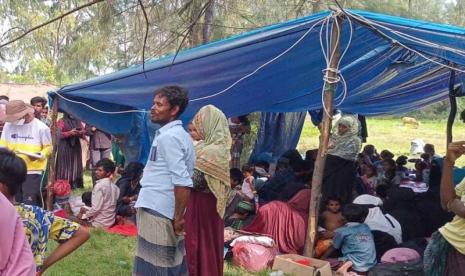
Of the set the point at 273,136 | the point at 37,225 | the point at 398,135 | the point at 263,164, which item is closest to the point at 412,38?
the point at 37,225

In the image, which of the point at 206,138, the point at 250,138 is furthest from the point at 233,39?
the point at 250,138

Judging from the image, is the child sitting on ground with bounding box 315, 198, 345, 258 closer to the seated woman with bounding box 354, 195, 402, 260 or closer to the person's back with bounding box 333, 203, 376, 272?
the person's back with bounding box 333, 203, 376, 272

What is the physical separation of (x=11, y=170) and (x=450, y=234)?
7.73ft

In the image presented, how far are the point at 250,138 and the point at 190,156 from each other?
664cm

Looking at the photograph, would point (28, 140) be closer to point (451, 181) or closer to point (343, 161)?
point (343, 161)

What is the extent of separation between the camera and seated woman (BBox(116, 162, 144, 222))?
6.25 m

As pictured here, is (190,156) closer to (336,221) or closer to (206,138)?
(206,138)

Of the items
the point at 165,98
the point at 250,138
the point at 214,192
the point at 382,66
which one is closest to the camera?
the point at 165,98

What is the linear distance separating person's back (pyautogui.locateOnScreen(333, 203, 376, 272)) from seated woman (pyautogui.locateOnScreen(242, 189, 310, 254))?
0.40m

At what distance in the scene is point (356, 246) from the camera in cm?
465

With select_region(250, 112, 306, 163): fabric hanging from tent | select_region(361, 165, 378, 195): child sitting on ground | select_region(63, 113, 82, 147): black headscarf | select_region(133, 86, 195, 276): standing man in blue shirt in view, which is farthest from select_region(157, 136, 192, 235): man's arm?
select_region(250, 112, 306, 163): fabric hanging from tent

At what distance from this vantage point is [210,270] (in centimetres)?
385

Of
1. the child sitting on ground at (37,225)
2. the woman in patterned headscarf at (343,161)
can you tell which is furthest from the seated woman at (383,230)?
the child sitting on ground at (37,225)

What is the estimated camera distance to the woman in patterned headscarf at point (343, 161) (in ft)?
19.7
